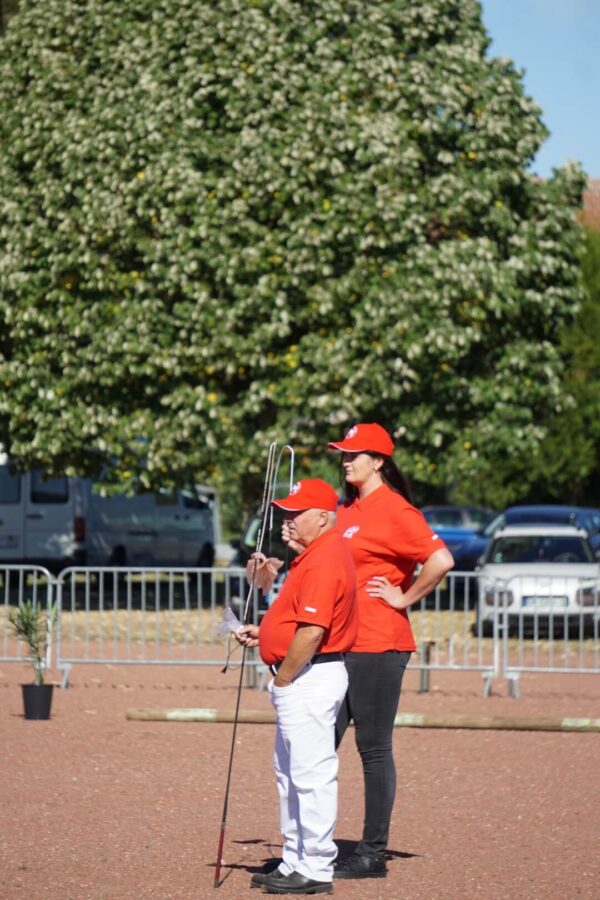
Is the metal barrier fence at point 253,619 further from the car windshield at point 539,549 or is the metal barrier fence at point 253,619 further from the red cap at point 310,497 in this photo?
the red cap at point 310,497

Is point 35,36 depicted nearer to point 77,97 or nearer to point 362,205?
point 77,97

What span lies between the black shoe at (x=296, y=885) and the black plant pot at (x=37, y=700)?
6336 mm

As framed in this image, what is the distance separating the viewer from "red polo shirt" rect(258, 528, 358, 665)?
21.5ft

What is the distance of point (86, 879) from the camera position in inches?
274

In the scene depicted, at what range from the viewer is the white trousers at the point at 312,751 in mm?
6645

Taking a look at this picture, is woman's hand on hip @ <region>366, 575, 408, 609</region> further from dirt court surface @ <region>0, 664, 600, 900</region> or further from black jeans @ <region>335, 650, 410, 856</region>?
dirt court surface @ <region>0, 664, 600, 900</region>

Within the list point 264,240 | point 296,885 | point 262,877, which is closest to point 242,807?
point 262,877

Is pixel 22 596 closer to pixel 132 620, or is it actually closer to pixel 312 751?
pixel 132 620

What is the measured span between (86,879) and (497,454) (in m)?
18.1

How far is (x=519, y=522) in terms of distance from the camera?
84.3 feet

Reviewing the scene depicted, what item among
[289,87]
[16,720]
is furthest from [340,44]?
[16,720]

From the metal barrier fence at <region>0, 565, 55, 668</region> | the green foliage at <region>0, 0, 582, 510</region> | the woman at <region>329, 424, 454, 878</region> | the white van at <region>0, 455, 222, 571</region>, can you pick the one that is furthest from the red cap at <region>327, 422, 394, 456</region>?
the white van at <region>0, 455, 222, 571</region>

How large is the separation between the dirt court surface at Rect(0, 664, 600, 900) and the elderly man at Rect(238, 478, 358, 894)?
0.29m

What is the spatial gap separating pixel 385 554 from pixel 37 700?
20.8ft
